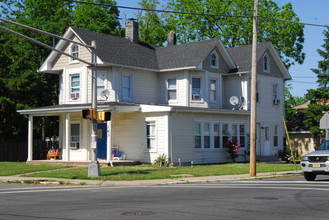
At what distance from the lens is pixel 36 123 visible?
41.3 metres

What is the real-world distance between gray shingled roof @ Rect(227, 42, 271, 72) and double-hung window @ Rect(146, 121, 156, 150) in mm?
9267

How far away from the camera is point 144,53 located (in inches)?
1457

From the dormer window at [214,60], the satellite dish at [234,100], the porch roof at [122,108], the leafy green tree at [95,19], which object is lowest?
the porch roof at [122,108]

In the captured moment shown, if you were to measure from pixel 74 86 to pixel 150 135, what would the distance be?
6.74 meters

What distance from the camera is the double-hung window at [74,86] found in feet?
112

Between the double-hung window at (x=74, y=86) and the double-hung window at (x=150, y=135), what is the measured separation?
5773 mm

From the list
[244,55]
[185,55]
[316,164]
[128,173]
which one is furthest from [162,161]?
[244,55]

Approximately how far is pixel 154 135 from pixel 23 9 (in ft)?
89.6

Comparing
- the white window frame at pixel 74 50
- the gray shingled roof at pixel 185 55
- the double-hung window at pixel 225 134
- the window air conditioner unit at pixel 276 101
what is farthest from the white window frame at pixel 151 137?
the window air conditioner unit at pixel 276 101

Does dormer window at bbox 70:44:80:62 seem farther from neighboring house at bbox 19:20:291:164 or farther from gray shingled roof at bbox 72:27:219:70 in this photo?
gray shingled roof at bbox 72:27:219:70

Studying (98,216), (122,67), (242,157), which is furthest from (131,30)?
(98,216)

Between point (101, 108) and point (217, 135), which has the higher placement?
point (101, 108)

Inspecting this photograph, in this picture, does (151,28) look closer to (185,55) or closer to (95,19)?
(95,19)

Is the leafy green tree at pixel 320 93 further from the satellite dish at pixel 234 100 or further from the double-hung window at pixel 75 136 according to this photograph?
the double-hung window at pixel 75 136
